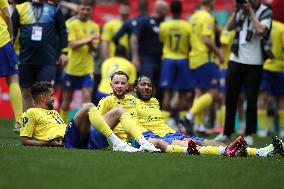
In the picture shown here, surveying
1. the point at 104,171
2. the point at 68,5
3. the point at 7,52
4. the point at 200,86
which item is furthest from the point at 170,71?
the point at 104,171

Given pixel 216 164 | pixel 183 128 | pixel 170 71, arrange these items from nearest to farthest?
pixel 216 164 < pixel 183 128 < pixel 170 71

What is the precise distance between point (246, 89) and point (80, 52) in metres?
4.11

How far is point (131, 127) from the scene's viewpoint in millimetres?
9523

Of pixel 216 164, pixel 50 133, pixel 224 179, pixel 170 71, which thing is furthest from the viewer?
pixel 170 71

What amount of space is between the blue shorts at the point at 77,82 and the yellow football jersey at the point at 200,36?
2.07 metres

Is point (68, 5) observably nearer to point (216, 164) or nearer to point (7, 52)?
point (7, 52)

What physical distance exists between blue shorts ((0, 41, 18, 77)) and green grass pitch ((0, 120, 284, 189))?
253 cm

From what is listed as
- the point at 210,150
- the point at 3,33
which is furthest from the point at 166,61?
the point at 210,150

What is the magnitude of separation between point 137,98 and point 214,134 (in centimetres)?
534

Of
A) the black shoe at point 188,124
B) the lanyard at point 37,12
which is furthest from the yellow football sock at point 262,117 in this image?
the lanyard at point 37,12

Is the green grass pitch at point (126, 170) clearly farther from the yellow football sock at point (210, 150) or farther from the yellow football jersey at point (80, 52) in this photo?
the yellow football jersey at point (80, 52)

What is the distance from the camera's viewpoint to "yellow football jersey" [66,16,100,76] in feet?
50.9

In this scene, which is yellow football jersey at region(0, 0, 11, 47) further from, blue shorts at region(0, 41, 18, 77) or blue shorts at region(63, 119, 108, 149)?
blue shorts at region(63, 119, 108, 149)

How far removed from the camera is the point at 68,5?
55.3 feet
